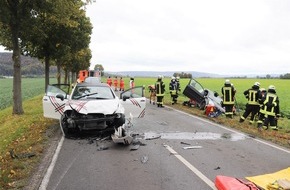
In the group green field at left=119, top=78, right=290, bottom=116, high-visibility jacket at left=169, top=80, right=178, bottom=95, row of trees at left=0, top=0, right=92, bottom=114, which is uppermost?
row of trees at left=0, top=0, right=92, bottom=114

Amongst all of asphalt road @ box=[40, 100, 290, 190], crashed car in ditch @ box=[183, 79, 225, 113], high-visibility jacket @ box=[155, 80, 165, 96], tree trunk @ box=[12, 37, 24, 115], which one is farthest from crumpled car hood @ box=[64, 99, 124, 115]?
high-visibility jacket @ box=[155, 80, 165, 96]

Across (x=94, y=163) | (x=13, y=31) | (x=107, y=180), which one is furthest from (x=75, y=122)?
(x=13, y=31)

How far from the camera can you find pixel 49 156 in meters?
8.34

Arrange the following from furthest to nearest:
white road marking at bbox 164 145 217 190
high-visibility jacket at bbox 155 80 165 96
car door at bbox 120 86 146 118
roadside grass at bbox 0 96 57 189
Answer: high-visibility jacket at bbox 155 80 165 96
car door at bbox 120 86 146 118
roadside grass at bbox 0 96 57 189
white road marking at bbox 164 145 217 190

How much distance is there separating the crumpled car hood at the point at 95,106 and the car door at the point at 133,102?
1154mm

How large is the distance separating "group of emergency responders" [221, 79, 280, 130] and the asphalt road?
2402 mm

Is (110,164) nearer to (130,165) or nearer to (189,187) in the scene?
(130,165)

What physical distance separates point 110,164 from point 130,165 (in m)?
0.44

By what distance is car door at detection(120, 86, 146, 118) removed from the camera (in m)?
12.1

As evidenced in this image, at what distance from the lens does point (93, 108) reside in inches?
403

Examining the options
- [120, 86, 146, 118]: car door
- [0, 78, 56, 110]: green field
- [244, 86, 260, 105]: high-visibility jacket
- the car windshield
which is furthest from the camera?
[0, 78, 56, 110]: green field

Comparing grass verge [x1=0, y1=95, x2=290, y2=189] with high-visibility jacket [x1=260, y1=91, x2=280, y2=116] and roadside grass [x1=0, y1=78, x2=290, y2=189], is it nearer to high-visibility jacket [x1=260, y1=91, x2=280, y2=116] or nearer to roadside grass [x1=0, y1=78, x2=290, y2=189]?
roadside grass [x1=0, y1=78, x2=290, y2=189]

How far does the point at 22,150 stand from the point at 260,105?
33.1 feet

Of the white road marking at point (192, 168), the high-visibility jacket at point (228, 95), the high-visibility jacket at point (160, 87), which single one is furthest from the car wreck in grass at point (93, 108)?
the high-visibility jacket at point (160, 87)
